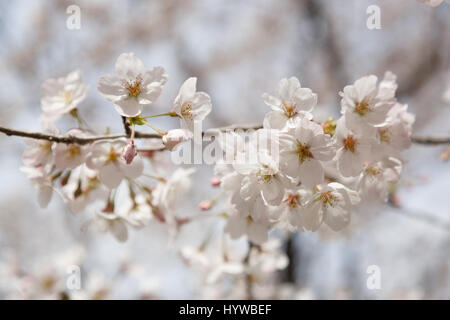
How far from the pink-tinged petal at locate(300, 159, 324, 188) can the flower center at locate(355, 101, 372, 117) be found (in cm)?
18

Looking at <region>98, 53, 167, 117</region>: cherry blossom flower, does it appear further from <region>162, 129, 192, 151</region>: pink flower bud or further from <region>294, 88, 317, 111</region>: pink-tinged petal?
<region>294, 88, 317, 111</region>: pink-tinged petal

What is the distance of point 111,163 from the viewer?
1080 mm

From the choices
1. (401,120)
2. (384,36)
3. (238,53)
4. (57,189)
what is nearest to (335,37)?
(384,36)

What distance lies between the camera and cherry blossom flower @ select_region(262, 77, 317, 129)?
0.94 m

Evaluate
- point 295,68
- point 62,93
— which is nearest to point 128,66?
point 62,93

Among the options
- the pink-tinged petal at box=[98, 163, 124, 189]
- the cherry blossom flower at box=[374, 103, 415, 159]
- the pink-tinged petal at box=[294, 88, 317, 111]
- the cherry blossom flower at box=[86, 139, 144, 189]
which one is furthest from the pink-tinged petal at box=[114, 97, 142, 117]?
the cherry blossom flower at box=[374, 103, 415, 159]

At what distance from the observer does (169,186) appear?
1.32 metres

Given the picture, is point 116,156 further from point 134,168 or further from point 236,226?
point 236,226

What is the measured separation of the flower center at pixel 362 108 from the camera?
0.94 metres

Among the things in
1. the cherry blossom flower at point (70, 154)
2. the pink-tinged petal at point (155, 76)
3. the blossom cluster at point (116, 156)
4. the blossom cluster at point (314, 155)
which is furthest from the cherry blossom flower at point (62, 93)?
the blossom cluster at point (314, 155)

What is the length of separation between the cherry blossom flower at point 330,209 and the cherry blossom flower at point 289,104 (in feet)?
0.75

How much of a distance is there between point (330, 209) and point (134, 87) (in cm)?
70
